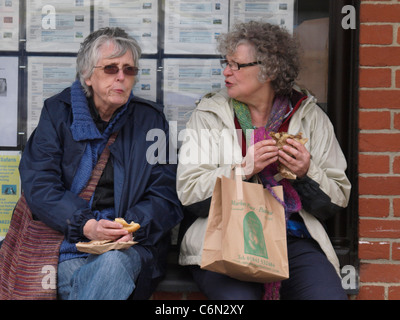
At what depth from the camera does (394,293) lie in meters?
3.88

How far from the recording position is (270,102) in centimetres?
375

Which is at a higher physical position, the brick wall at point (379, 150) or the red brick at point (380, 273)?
the brick wall at point (379, 150)

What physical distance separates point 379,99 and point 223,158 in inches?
40.2

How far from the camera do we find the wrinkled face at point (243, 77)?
363cm

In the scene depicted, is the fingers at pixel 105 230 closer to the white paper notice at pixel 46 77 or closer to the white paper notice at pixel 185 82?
the white paper notice at pixel 185 82

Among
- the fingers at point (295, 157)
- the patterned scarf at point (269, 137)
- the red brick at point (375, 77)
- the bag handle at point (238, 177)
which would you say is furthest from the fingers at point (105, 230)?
the red brick at point (375, 77)

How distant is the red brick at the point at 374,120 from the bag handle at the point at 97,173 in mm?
1424

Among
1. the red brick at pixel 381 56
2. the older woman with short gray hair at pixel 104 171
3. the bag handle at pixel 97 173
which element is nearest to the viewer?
the older woman with short gray hair at pixel 104 171

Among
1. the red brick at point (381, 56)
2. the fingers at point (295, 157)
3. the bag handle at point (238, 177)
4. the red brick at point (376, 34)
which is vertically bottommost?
the bag handle at point (238, 177)

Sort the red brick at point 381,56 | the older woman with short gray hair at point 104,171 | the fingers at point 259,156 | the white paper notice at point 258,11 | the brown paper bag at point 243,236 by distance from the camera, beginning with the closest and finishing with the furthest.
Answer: the brown paper bag at point 243,236 < the fingers at point 259,156 < the older woman with short gray hair at point 104,171 < the red brick at point 381,56 < the white paper notice at point 258,11
